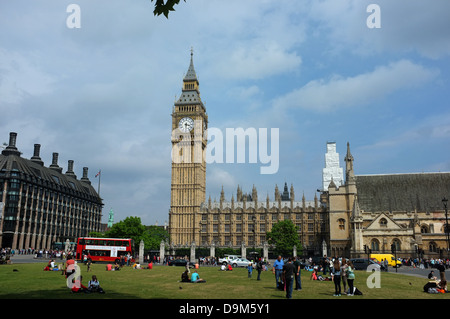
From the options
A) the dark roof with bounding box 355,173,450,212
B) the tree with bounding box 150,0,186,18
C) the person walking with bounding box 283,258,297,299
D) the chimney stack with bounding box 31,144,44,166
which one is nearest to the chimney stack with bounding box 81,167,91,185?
the chimney stack with bounding box 31,144,44,166

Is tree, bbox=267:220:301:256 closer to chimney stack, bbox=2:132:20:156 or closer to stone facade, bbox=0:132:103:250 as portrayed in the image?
stone facade, bbox=0:132:103:250

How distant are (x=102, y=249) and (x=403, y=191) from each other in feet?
173

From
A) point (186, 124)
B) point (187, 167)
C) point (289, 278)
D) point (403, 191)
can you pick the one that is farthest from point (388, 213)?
point (289, 278)

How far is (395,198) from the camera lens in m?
70.4

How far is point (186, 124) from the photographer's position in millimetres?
105938

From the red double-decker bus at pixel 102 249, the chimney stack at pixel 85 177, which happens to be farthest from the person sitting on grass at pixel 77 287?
the chimney stack at pixel 85 177

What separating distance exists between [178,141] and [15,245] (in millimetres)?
45714

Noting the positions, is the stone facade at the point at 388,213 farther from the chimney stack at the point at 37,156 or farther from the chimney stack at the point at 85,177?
the chimney stack at the point at 85,177

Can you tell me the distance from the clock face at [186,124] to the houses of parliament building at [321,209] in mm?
280

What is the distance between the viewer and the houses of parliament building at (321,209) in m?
60.9

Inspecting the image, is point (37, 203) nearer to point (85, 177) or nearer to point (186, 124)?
point (85, 177)

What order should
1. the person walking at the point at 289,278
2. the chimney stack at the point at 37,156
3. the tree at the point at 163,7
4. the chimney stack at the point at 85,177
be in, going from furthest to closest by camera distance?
the chimney stack at the point at 85,177 → the chimney stack at the point at 37,156 → the person walking at the point at 289,278 → the tree at the point at 163,7

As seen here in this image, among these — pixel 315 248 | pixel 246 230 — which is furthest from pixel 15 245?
pixel 315 248
